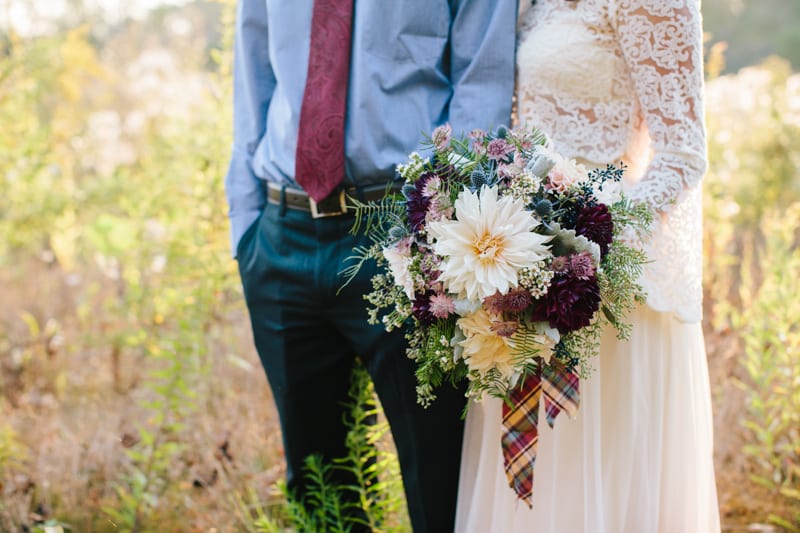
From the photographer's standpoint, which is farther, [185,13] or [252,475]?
[185,13]

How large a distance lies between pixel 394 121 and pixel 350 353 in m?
0.67

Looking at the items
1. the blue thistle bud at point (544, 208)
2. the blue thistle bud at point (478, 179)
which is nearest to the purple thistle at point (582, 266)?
the blue thistle bud at point (544, 208)

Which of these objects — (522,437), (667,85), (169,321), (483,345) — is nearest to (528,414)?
(522,437)

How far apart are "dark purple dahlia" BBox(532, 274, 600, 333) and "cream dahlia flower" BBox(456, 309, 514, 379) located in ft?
0.33

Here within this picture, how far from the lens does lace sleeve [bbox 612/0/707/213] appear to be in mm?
1678

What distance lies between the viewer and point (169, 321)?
3.92 meters

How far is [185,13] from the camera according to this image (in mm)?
Answer: 11078

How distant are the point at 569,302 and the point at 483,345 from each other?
199 millimetres

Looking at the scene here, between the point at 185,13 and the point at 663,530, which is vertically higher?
the point at 185,13

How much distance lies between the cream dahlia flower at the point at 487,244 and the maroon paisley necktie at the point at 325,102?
534 millimetres

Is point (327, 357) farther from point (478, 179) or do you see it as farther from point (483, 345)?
point (478, 179)

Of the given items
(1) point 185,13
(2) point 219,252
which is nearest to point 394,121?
(2) point 219,252

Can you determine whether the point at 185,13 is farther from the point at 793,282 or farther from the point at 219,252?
the point at 793,282

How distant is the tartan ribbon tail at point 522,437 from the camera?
1663mm
